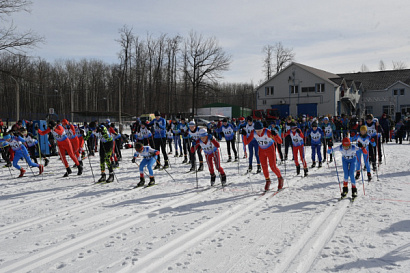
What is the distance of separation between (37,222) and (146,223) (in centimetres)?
207

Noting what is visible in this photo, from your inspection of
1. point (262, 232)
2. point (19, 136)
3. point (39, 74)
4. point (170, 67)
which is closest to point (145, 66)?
point (170, 67)

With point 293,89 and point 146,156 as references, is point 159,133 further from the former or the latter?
point 293,89

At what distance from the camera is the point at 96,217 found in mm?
6070

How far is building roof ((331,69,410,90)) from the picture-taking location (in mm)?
51719

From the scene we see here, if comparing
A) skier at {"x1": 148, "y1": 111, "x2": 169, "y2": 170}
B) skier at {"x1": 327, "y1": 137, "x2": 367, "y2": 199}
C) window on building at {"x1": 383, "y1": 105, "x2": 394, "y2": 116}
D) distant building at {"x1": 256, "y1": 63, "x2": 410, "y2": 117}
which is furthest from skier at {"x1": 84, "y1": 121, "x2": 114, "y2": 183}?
window on building at {"x1": 383, "y1": 105, "x2": 394, "y2": 116}

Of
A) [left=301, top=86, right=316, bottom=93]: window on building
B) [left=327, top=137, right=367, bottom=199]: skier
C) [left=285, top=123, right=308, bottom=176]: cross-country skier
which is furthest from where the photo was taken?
[left=301, top=86, right=316, bottom=93]: window on building

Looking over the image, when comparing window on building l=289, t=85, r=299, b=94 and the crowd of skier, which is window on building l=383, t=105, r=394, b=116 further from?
the crowd of skier

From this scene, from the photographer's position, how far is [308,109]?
4541 cm

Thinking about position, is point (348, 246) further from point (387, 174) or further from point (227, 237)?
point (387, 174)

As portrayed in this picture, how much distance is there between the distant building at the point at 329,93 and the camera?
44.8 metres

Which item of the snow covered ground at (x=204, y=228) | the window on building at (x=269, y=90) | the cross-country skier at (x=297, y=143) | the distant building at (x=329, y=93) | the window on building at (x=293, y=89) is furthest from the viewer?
the window on building at (x=269, y=90)

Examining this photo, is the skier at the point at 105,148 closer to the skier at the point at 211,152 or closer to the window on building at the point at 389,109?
the skier at the point at 211,152

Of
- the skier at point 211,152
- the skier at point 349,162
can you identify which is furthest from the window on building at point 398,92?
the skier at point 211,152

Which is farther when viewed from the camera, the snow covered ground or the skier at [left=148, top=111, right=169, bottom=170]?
the skier at [left=148, top=111, right=169, bottom=170]
